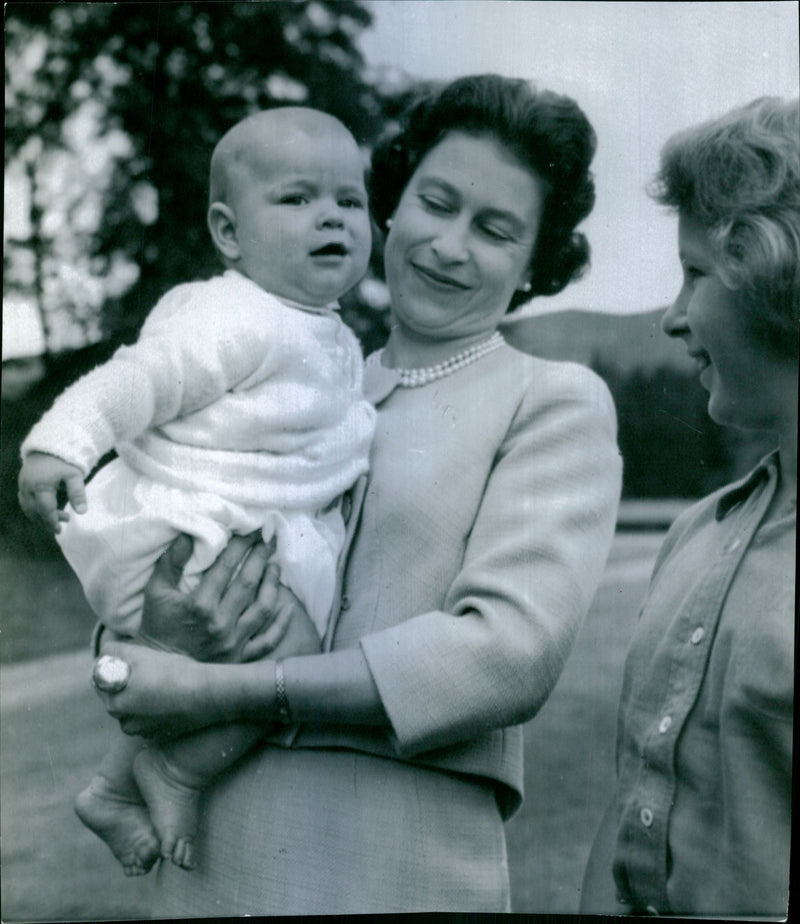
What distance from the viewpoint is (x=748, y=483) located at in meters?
1.99

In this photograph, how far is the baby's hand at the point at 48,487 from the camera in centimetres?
184

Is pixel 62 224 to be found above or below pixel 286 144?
below

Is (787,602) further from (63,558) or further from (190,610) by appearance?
(63,558)

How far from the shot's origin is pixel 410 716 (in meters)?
1.84

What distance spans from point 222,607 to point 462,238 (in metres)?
0.71

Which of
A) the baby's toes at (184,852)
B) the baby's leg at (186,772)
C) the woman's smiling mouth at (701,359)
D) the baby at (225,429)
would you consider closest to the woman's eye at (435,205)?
the baby at (225,429)

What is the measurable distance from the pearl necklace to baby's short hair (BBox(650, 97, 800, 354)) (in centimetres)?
39

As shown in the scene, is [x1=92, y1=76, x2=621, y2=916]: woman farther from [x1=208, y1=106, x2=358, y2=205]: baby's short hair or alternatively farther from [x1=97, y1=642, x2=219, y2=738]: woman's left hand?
[x1=208, y1=106, x2=358, y2=205]: baby's short hair

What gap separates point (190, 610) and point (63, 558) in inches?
9.8

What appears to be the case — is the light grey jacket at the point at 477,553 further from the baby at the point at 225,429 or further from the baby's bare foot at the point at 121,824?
the baby's bare foot at the point at 121,824

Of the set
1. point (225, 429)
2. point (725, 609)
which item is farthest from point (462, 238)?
point (725, 609)

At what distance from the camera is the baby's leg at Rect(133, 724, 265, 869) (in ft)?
6.18

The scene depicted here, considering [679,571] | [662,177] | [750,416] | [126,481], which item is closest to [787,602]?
[679,571]

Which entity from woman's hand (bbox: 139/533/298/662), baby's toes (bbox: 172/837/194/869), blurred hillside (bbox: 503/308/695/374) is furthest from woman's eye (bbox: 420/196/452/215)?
baby's toes (bbox: 172/837/194/869)
